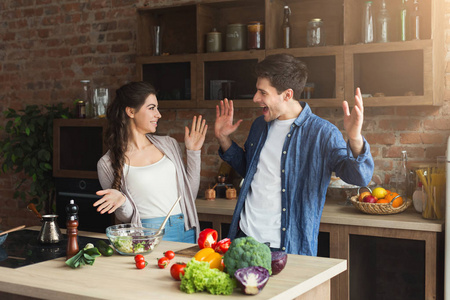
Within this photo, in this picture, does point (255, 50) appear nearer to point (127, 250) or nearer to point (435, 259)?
point (435, 259)

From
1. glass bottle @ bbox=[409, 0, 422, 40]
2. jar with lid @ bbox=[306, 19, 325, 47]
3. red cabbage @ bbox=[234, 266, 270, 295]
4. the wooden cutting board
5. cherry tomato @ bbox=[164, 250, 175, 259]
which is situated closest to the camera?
red cabbage @ bbox=[234, 266, 270, 295]

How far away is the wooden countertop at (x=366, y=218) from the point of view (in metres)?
3.27

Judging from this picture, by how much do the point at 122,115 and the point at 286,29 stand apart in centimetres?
139

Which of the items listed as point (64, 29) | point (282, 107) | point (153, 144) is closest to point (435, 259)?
point (282, 107)

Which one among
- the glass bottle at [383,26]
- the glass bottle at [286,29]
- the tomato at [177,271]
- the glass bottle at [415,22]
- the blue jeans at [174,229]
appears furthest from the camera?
the glass bottle at [286,29]

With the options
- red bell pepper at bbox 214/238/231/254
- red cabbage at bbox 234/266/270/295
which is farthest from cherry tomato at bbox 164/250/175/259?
red cabbage at bbox 234/266/270/295

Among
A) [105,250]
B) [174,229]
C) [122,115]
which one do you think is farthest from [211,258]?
[122,115]

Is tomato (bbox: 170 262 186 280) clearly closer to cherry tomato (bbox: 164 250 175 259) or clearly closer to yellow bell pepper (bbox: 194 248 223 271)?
yellow bell pepper (bbox: 194 248 223 271)

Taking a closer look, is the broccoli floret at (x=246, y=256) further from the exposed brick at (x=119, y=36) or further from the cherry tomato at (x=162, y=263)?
the exposed brick at (x=119, y=36)

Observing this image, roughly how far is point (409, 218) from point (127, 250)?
70.2 inches

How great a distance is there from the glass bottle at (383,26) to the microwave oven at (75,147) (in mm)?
2263

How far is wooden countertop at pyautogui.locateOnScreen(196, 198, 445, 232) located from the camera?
3.27m

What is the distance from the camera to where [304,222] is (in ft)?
9.30

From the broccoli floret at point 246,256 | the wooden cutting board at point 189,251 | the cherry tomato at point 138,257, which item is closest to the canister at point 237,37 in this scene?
the wooden cutting board at point 189,251
